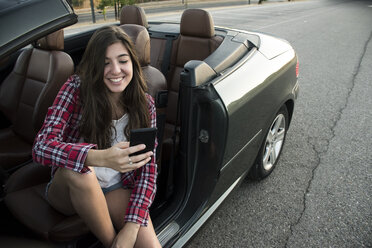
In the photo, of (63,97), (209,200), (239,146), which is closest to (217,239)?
(209,200)

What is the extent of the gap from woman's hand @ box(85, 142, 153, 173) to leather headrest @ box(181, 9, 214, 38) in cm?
165

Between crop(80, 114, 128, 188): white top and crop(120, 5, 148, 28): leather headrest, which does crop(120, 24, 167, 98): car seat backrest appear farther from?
crop(120, 5, 148, 28): leather headrest

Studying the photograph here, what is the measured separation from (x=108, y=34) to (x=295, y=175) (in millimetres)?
2013

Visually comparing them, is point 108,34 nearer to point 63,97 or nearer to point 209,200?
point 63,97

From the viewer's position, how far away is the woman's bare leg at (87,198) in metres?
1.28

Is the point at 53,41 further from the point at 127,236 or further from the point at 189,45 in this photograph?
the point at 127,236

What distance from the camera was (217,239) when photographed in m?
2.00

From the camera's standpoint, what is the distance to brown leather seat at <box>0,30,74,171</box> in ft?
7.36

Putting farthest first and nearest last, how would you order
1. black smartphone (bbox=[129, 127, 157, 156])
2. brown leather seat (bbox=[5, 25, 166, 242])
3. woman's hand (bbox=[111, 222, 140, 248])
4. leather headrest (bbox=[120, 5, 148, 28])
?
1. leather headrest (bbox=[120, 5, 148, 28])
2. brown leather seat (bbox=[5, 25, 166, 242])
3. woman's hand (bbox=[111, 222, 140, 248])
4. black smartphone (bbox=[129, 127, 157, 156])

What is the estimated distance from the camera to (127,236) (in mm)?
1391

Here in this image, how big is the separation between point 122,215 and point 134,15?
6.51 ft

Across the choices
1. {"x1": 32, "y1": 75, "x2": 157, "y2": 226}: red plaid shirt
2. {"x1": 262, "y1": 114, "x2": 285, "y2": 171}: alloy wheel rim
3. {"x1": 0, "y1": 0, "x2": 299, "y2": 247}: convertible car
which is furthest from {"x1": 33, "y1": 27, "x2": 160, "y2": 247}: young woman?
{"x1": 262, "y1": 114, "x2": 285, "y2": 171}: alloy wheel rim

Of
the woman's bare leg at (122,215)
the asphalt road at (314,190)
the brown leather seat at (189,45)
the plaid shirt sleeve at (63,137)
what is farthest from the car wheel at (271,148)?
the plaid shirt sleeve at (63,137)

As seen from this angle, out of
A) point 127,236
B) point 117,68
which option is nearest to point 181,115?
point 117,68
